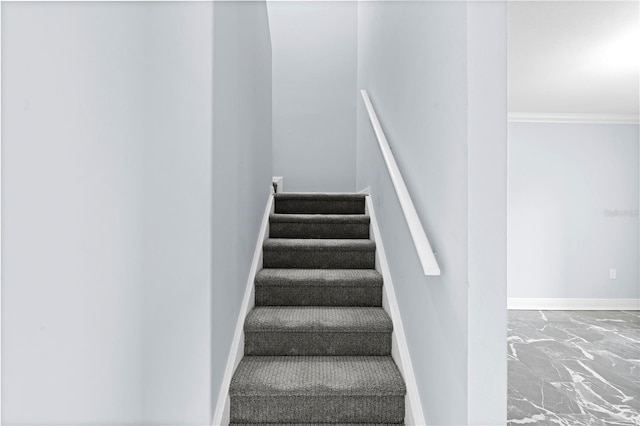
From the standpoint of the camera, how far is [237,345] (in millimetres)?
1507

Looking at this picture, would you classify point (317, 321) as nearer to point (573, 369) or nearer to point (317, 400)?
point (317, 400)

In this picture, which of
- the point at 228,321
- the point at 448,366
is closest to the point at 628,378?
the point at 448,366

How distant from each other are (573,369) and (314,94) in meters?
3.30

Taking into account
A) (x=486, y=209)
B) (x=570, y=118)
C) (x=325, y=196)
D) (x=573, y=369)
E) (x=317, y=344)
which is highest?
(x=570, y=118)

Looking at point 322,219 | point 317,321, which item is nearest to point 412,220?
point 317,321

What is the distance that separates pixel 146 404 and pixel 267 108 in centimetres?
196

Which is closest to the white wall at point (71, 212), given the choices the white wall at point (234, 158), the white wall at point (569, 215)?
the white wall at point (234, 158)

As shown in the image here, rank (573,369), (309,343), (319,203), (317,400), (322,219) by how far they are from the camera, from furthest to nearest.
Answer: (319,203) → (573,369) → (322,219) → (309,343) → (317,400)

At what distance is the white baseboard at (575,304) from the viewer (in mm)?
4348

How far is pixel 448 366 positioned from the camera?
1.05 metres

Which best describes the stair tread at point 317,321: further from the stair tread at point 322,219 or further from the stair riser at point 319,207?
the stair riser at point 319,207

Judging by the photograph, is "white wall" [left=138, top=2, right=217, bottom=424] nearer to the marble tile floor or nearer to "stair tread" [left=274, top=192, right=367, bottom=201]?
"stair tread" [left=274, top=192, right=367, bottom=201]

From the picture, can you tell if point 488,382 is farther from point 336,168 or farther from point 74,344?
point 336,168

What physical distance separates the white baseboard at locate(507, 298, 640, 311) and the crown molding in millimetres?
2222
